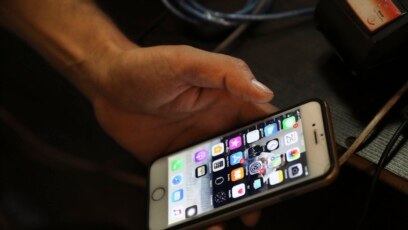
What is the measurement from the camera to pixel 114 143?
0.86 m

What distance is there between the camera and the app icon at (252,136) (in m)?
0.52

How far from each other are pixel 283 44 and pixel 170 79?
17cm

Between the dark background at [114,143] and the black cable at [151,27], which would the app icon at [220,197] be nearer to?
the dark background at [114,143]

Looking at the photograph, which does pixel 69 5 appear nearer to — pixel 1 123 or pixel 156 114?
pixel 156 114

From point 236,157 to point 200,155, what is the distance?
55 mm

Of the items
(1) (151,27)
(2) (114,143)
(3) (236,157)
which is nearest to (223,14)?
(1) (151,27)

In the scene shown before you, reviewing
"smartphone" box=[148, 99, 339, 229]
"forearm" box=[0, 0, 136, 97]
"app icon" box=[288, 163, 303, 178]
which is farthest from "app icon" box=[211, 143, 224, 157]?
"forearm" box=[0, 0, 136, 97]

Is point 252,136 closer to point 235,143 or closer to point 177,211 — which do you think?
point 235,143

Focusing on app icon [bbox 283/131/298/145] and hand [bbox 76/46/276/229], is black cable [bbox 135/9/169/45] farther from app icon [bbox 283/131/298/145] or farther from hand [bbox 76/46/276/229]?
app icon [bbox 283/131/298/145]

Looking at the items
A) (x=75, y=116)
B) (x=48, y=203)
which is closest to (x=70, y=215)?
(x=48, y=203)

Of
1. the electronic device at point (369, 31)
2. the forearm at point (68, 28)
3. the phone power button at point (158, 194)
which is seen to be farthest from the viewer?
the forearm at point (68, 28)

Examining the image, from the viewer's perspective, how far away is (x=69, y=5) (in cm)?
68

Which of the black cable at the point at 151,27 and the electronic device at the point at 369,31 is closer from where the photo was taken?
the electronic device at the point at 369,31

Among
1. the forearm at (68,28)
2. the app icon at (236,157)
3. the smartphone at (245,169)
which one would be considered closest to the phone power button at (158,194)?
the smartphone at (245,169)
